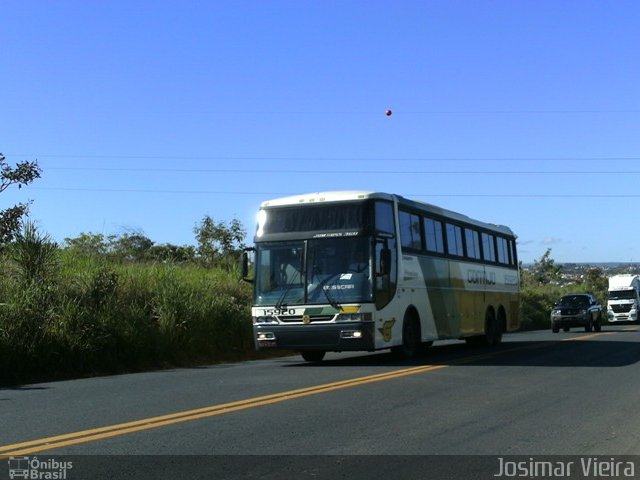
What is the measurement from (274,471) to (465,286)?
1564cm

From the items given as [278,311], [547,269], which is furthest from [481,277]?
[547,269]

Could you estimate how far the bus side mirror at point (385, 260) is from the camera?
15.6 metres

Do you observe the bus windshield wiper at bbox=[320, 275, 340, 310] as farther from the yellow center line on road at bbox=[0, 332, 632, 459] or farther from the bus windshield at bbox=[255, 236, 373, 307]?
the yellow center line on road at bbox=[0, 332, 632, 459]

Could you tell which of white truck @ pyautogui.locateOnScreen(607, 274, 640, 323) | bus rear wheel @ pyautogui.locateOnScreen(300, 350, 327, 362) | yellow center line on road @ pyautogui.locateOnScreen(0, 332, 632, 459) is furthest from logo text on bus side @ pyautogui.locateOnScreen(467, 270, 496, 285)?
white truck @ pyautogui.locateOnScreen(607, 274, 640, 323)

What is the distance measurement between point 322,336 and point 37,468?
918 centimetres

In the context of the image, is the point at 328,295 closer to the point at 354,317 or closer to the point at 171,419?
the point at 354,317

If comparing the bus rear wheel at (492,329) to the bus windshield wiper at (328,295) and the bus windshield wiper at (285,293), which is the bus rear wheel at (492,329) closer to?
the bus windshield wiper at (328,295)

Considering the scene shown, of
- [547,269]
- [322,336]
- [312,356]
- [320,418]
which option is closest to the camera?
A: [320,418]

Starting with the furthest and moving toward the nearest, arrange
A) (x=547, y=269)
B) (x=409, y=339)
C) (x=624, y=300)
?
1. (x=547, y=269)
2. (x=624, y=300)
3. (x=409, y=339)

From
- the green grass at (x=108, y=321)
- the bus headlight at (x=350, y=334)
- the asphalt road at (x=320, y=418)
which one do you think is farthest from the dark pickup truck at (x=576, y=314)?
the bus headlight at (x=350, y=334)

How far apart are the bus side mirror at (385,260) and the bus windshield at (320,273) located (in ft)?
0.93

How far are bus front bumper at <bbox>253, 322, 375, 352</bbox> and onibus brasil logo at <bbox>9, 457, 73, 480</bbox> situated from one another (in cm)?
883

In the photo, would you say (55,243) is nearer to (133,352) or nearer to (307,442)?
(133,352)

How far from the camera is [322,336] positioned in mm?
15617
